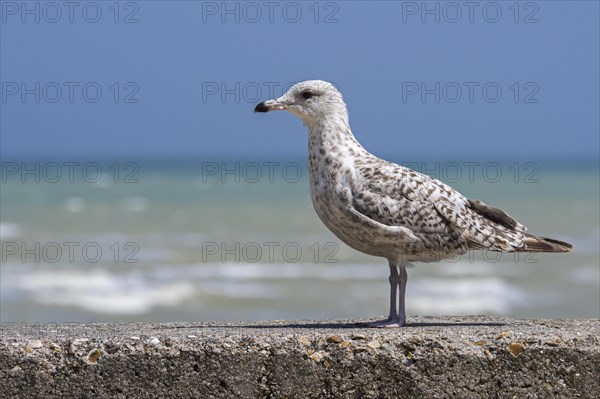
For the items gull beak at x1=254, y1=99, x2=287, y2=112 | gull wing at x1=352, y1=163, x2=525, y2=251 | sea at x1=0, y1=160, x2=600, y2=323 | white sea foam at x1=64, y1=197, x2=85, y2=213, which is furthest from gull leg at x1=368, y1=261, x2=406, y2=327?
white sea foam at x1=64, y1=197, x2=85, y2=213

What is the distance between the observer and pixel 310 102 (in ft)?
18.6

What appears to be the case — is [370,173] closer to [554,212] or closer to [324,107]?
[324,107]

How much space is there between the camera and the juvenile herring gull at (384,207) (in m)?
5.36

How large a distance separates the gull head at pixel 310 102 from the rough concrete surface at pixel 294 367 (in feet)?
4.53

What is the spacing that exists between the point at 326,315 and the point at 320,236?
7.50m

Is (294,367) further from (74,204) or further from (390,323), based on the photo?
(74,204)

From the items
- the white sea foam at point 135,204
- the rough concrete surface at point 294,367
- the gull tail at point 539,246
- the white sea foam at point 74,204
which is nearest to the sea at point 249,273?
the white sea foam at point 74,204

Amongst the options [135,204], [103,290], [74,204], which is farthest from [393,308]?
[74,204]

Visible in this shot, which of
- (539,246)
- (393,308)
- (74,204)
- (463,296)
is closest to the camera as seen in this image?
(393,308)

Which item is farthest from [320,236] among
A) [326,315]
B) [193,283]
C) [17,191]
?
[17,191]

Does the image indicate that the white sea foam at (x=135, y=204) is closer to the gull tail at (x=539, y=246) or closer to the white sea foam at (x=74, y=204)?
the white sea foam at (x=74, y=204)

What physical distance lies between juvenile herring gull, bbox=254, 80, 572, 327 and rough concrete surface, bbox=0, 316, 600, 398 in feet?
2.01

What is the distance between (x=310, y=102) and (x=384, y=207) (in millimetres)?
748

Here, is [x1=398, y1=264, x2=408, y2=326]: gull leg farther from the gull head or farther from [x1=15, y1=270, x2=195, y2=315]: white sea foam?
[x1=15, y1=270, x2=195, y2=315]: white sea foam
